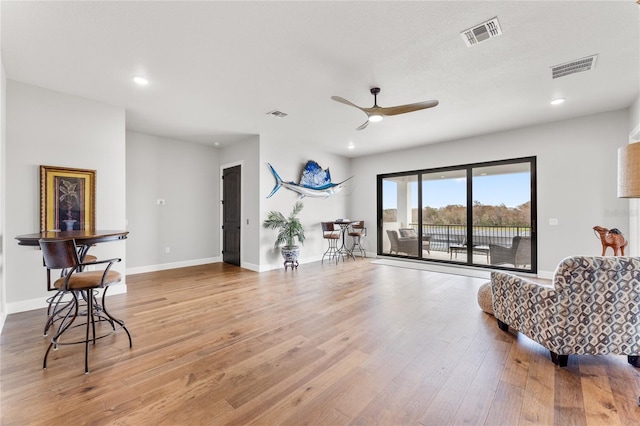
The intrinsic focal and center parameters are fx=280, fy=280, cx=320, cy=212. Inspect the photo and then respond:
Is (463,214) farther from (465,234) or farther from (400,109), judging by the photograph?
(400,109)

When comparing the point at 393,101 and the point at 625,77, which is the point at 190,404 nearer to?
the point at 393,101

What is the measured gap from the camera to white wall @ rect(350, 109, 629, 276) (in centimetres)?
453

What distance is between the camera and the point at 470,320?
3.12 meters

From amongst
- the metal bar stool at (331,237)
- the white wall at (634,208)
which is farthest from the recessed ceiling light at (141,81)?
the white wall at (634,208)

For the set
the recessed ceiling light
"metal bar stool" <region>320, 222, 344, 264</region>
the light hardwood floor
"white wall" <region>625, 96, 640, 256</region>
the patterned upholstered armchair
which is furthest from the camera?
"metal bar stool" <region>320, 222, 344, 264</region>

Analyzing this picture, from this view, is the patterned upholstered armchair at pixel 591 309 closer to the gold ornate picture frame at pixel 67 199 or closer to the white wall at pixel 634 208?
the white wall at pixel 634 208

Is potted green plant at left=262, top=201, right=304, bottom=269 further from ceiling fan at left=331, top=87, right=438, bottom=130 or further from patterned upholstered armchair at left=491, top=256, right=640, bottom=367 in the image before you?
patterned upholstered armchair at left=491, top=256, right=640, bottom=367

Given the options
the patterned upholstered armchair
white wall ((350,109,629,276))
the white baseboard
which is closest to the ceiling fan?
the patterned upholstered armchair

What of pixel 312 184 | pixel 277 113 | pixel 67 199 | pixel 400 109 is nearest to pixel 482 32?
pixel 400 109

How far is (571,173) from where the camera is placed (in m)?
4.87

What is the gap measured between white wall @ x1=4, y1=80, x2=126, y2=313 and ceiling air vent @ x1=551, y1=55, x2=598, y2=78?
5832 mm

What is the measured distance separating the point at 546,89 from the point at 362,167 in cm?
470

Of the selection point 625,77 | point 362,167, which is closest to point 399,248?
point 362,167

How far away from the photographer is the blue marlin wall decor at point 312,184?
20.5 feet
